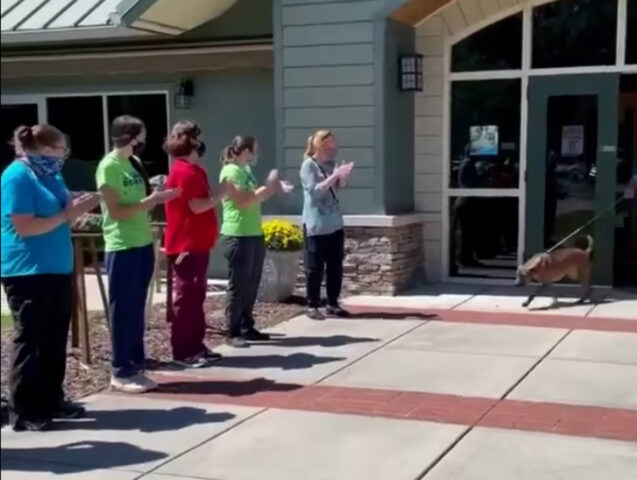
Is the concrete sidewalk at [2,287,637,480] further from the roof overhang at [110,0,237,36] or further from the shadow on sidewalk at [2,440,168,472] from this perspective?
the roof overhang at [110,0,237,36]

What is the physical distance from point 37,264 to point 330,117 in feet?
18.4

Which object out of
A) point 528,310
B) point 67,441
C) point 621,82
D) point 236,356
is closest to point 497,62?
point 621,82

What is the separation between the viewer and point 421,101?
10727 millimetres

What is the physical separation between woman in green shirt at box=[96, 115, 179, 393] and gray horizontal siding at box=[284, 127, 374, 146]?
13.3 feet

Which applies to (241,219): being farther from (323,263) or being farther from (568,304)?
(568,304)

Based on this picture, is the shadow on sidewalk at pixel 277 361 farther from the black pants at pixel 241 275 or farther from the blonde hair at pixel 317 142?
the blonde hair at pixel 317 142

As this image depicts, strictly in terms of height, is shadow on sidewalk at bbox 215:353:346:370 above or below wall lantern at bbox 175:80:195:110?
below

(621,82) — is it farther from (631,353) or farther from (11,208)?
(11,208)

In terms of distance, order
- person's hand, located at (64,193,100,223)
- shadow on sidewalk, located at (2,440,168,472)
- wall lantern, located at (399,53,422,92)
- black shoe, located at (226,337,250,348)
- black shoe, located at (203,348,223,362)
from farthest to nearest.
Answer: wall lantern, located at (399,53,422,92) < black shoe, located at (226,337,250,348) < black shoe, located at (203,348,223,362) < person's hand, located at (64,193,100,223) < shadow on sidewalk, located at (2,440,168,472)

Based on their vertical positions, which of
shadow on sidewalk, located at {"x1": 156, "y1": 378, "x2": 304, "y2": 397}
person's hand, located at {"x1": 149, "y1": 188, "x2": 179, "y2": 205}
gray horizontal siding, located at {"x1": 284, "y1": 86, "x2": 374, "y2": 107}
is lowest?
shadow on sidewalk, located at {"x1": 156, "y1": 378, "x2": 304, "y2": 397}

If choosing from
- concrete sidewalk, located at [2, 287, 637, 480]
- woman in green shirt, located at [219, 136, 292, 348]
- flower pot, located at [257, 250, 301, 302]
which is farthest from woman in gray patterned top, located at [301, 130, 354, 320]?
woman in green shirt, located at [219, 136, 292, 348]

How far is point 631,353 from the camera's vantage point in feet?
24.4

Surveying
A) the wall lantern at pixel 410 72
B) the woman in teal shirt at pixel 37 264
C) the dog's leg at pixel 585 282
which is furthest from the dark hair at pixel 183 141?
the dog's leg at pixel 585 282

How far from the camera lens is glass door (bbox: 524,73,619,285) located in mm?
10078
